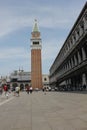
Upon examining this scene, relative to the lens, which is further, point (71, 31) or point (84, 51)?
point (71, 31)

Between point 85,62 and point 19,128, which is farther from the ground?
point 85,62

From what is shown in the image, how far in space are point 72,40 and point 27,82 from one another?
123083 mm

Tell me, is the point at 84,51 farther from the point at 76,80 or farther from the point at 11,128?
the point at 11,128

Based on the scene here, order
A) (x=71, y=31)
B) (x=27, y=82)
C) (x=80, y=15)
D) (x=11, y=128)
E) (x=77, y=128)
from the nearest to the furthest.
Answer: (x=77, y=128), (x=11, y=128), (x=80, y=15), (x=71, y=31), (x=27, y=82)

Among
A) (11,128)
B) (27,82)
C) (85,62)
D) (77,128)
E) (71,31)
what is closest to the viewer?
(77,128)

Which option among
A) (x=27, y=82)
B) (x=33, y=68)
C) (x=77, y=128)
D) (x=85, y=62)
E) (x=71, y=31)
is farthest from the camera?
(x=27, y=82)

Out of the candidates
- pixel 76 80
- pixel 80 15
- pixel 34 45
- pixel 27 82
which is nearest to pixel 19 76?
pixel 27 82

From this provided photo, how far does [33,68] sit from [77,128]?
130m

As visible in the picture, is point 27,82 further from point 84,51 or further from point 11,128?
point 11,128

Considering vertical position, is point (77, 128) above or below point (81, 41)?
below

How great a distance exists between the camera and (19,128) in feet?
30.2

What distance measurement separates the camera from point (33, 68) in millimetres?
138500

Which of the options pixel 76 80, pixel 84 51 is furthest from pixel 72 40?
pixel 84 51

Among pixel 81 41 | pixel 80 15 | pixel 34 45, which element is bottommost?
pixel 81 41
